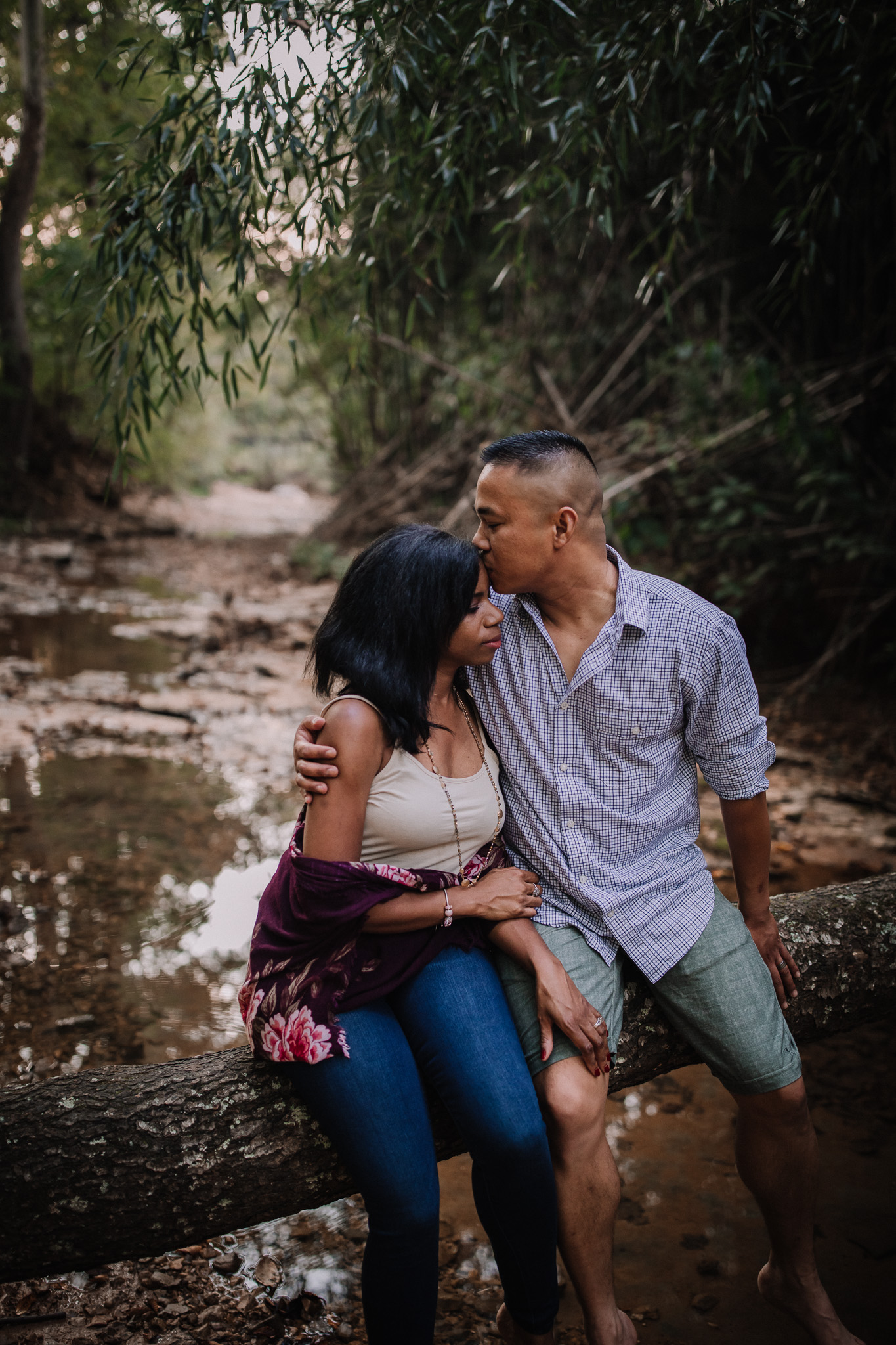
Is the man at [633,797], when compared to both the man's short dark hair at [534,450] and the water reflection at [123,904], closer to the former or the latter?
the man's short dark hair at [534,450]

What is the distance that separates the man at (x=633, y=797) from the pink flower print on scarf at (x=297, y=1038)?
436 millimetres

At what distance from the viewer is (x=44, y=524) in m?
14.5

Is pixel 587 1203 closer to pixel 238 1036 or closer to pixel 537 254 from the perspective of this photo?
pixel 238 1036

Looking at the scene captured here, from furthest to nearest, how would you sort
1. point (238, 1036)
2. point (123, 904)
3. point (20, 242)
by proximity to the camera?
1. point (20, 242)
2. point (123, 904)
3. point (238, 1036)

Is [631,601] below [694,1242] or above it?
above

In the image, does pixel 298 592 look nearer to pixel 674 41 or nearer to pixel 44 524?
pixel 44 524

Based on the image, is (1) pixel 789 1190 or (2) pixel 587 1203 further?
(1) pixel 789 1190

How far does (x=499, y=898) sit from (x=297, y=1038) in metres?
0.50

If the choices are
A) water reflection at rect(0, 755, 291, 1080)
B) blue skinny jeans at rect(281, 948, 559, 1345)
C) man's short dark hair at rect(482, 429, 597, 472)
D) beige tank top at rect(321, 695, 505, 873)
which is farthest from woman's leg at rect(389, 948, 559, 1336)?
water reflection at rect(0, 755, 291, 1080)

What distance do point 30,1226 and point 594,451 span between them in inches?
257

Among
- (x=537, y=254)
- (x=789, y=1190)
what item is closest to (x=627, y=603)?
(x=789, y=1190)

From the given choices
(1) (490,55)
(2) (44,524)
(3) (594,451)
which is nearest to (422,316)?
(3) (594,451)

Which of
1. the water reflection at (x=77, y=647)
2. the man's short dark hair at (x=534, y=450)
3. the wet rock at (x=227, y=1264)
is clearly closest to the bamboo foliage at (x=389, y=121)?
the man's short dark hair at (x=534, y=450)

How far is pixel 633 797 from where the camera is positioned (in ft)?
6.79
